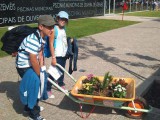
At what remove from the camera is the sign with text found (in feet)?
58.4

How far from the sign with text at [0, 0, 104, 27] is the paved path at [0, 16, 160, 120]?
617 cm

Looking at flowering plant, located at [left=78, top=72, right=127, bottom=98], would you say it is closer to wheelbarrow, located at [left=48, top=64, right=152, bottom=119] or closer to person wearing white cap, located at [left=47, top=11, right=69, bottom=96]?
wheelbarrow, located at [left=48, top=64, right=152, bottom=119]

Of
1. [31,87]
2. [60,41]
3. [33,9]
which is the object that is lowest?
[31,87]

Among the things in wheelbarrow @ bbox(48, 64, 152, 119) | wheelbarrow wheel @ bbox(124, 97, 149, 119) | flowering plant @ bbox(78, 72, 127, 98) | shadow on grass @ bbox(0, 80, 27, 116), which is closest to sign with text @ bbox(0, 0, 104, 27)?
shadow on grass @ bbox(0, 80, 27, 116)

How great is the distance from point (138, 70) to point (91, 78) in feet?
9.51

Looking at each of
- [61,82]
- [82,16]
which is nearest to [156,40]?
[61,82]

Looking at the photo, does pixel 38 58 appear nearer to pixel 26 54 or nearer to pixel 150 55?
pixel 26 54

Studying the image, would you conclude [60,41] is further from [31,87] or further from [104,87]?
[31,87]

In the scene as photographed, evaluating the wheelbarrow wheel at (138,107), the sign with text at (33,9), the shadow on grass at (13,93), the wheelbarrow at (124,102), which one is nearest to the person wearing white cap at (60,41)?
the shadow on grass at (13,93)

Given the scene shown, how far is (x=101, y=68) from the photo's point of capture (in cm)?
831

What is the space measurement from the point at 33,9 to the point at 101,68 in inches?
496

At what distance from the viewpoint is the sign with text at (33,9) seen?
17.8 m

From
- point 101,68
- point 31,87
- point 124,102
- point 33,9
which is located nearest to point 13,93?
point 31,87

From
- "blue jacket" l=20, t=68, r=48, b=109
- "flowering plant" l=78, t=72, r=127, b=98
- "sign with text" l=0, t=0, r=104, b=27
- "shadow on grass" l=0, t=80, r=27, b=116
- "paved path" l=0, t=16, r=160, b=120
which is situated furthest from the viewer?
"sign with text" l=0, t=0, r=104, b=27
